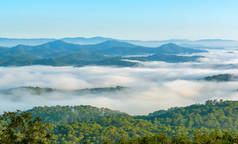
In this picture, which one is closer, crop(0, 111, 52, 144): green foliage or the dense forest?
crop(0, 111, 52, 144): green foliage

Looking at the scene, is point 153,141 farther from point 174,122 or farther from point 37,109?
point 37,109

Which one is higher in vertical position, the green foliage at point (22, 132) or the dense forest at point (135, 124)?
the green foliage at point (22, 132)

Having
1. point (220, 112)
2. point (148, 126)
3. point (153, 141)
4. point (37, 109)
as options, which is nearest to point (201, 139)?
point (153, 141)

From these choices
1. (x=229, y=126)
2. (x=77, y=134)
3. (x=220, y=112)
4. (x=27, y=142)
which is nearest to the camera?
(x=27, y=142)

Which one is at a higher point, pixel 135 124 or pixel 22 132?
pixel 22 132

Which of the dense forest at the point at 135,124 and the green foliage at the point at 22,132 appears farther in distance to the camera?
the dense forest at the point at 135,124

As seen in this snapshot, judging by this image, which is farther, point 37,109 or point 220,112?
point 37,109

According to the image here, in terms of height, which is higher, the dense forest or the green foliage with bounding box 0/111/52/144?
the green foliage with bounding box 0/111/52/144

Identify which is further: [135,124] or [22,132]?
[135,124]
